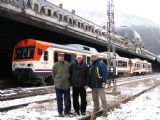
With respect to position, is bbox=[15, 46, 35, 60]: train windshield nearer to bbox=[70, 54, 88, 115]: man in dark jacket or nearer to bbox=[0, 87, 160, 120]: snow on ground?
bbox=[0, 87, 160, 120]: snow on ground

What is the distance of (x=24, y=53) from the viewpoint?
22.5 meters

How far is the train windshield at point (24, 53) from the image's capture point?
22.0 m

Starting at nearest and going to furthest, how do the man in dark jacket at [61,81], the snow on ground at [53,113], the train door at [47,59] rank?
the snow on ground at [53,113] → the man in dark jacket at [61,81] → the train door at [47,59]

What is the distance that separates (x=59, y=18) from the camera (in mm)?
49531

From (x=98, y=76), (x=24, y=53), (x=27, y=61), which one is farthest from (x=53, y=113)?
(x=24, y=53)

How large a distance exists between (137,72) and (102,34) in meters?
20.8

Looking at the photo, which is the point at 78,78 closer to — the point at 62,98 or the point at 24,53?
the point at 62,98

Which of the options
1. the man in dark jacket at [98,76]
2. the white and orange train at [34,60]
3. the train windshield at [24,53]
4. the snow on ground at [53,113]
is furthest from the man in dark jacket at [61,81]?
the train windshield at [24,53]

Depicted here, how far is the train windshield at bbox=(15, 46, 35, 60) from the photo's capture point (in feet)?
72.0

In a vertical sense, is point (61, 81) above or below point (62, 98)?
above

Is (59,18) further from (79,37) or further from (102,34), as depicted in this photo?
(102,34)

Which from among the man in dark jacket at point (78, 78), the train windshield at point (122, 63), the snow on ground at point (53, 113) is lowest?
the snow on ground at point (53, 113)

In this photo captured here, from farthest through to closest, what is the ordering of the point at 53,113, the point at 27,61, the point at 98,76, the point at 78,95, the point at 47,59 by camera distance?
the point at 47,59 < the point at 27,61 < the point at 53,113 < the point at 78,95 < the point at 98,76

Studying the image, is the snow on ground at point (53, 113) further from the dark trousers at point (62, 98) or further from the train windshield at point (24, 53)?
the train windshield at point (24, 53)
